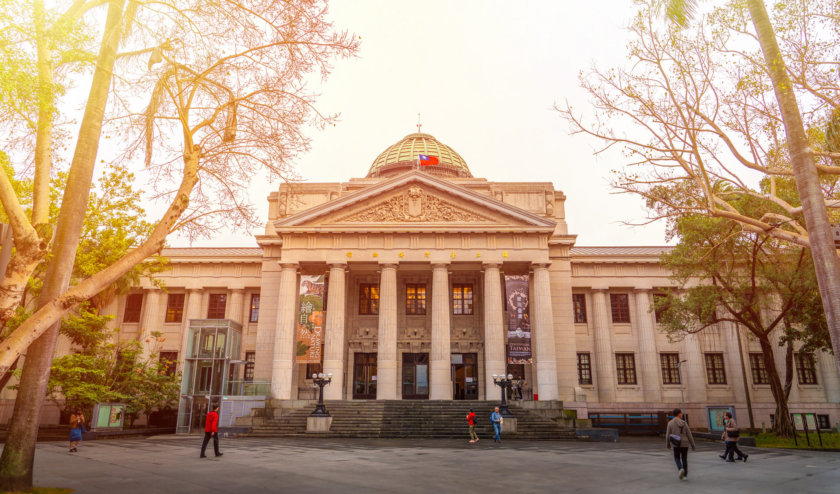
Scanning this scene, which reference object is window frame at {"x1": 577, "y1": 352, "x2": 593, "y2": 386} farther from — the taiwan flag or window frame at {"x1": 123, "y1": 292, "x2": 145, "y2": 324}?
window frame at {"x1": 123, "y1": 292, "x2": 145, "y2": 324}

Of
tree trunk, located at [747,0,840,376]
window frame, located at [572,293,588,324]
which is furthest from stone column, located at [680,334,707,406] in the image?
tree trunk, located at [747,0,840,376]

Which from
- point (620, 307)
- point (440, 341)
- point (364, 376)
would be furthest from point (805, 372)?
point (364, 376)

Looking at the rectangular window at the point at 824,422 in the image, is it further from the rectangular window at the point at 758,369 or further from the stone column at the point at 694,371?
the stone column at the point at 694,371

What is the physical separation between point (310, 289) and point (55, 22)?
2443cm

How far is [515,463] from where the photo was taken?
48.6 feet

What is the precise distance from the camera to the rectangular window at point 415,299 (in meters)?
37.3

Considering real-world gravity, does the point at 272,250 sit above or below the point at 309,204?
below

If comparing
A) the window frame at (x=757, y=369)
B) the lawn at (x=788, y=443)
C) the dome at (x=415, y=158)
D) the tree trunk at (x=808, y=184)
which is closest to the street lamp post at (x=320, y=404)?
the lawn at (x=788, y=443)

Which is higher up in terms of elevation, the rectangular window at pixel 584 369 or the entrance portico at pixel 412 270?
the entrance portico at pixel 412 270

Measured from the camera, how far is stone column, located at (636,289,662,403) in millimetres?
36938

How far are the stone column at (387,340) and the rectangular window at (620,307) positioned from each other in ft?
56.1

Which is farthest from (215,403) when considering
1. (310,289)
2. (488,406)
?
(488,406)

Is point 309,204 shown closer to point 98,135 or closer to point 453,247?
point 453,247

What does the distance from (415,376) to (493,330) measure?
698cm
